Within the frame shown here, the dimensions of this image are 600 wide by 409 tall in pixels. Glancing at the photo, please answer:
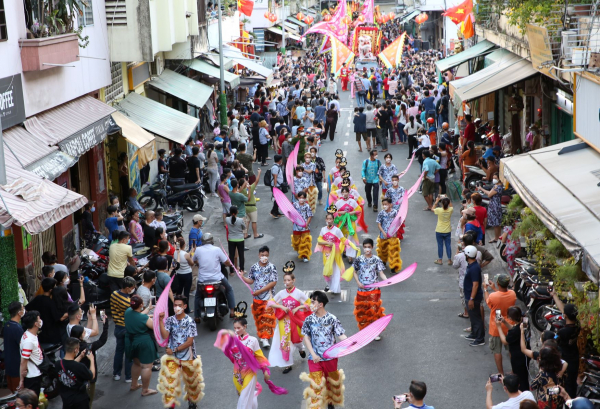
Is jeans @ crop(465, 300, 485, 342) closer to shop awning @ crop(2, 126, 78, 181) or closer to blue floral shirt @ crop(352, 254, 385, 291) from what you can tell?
blue floral shirt @ crop(352, 254, 385, 291)

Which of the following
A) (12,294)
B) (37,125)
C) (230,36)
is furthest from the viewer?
(230,36)

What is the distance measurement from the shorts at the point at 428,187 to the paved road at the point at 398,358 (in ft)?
10.3

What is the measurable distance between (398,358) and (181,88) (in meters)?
17.7

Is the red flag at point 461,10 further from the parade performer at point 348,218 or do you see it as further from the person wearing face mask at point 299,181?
the parade performer at point 348,218

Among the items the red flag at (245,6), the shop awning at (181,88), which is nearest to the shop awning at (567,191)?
the shop awning at (181,88)

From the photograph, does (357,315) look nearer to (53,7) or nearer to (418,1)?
(53,7)

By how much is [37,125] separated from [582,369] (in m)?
9.52

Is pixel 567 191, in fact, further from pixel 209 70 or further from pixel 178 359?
pixel 209 70

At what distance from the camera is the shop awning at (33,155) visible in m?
12.0

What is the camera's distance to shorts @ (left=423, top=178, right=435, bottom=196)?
20016 mm

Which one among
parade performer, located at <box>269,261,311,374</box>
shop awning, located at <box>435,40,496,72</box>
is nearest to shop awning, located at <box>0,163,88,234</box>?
parade performer, located at <box>269,261,311,374</box>

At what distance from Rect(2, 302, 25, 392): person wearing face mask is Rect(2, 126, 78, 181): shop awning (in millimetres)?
2910

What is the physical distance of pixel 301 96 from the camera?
3619cm

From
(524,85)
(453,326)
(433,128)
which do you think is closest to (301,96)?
(433,128)
